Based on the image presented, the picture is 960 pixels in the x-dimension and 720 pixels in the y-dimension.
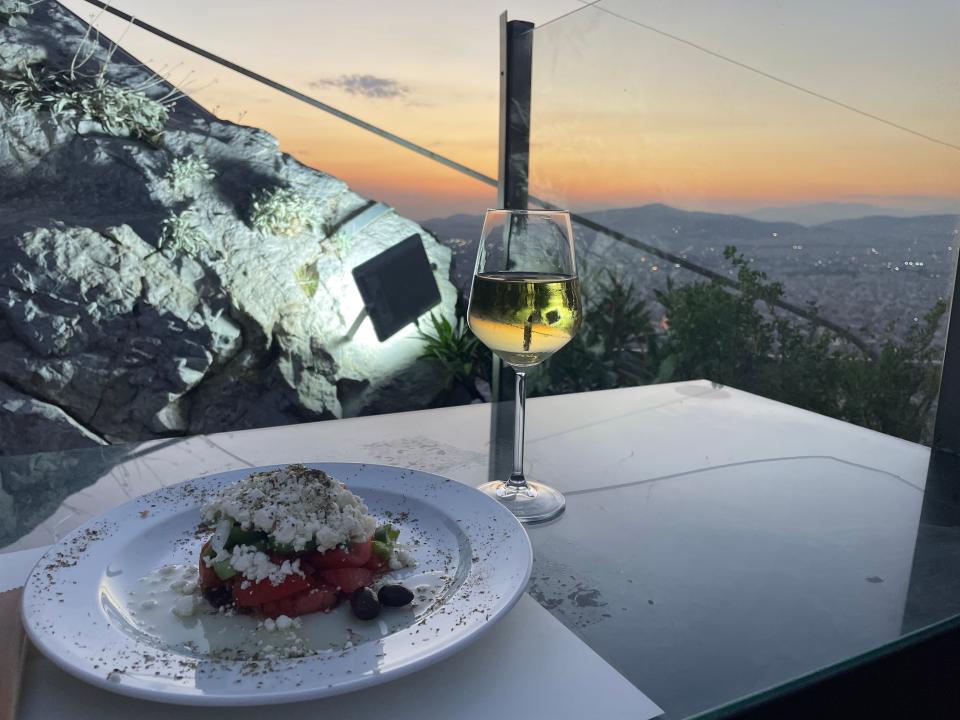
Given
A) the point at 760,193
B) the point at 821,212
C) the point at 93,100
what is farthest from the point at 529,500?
the point at 93,100

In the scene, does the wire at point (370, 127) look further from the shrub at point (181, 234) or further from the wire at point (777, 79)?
the shrub at point (181, 234)

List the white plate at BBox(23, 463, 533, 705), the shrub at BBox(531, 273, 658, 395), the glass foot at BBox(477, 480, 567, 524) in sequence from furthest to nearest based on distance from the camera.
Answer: the shrub at BBox(531, 273, 658, 395), the glass foot at BBox(477, 480, 567, 524), the white plate at BBox(23, 463, 533, 705)

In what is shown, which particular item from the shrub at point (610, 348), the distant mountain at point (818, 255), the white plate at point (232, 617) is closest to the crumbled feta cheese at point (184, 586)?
the white plate at point (232, 617)

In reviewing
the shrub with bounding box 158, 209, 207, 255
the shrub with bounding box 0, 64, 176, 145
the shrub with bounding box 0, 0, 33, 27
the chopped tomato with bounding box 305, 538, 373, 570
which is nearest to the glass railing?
the chopped tomato with bounding box 305, 538, 373, 570

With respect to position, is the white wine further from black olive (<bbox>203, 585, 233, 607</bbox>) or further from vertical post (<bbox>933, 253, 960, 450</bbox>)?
vertical post (<bbox>933, 253, 960, 450</bbox>)

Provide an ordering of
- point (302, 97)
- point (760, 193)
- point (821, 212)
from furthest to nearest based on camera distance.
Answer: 1. point (302, 97)
2. point (760, 193)
3. point (821, 212)

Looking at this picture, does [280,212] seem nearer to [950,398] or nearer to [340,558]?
[950,398]
